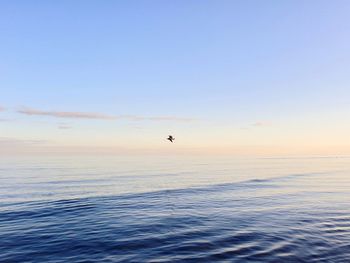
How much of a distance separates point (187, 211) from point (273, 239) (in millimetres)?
11542

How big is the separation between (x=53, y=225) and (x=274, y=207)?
68.6 feet

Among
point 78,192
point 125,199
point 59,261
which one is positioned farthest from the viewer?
point 78,192

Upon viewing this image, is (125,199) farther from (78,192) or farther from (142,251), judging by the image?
(142,251)

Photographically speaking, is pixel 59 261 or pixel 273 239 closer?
pixel 59 261

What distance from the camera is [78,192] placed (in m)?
46.6

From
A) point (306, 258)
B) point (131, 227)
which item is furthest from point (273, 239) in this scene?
point (131, 227)

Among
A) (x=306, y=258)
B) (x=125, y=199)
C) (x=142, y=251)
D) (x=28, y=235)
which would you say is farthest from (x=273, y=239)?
(x=125, y=199)

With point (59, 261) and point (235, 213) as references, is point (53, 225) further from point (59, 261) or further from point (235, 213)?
point (235, 213)

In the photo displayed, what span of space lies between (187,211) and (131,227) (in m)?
7.98

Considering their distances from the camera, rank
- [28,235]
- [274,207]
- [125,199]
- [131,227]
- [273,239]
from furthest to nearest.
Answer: [125,199] < [274,207] < [131,227] < [28,235] < [273,239]

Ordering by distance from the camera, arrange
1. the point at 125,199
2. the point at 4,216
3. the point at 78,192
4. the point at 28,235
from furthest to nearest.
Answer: the point at 78,192, the point at 125,199, the point at 4,216, the point at 28,235

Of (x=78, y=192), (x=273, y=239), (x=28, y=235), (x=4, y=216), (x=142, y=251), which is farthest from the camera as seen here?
(x=78, y=192)

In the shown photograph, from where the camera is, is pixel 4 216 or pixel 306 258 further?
pixel 4 216

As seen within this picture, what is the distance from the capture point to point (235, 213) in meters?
30.3
